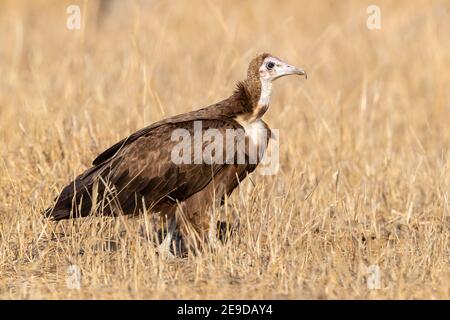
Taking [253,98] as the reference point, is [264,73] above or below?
above

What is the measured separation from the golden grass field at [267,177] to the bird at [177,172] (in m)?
0.22

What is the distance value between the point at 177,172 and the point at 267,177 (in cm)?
174

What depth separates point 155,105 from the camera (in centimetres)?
884

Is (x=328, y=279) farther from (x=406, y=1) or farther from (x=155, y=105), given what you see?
(x=406, y=1)

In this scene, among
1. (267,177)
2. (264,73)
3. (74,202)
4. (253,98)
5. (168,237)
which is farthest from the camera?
(267,177)

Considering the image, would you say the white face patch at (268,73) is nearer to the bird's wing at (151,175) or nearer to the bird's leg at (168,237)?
the bird's wing at (151,175)

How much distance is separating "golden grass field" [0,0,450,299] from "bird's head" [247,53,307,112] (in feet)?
2.49

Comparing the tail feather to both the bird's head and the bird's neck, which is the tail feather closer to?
the bird's neck

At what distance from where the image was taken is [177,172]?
674 centimetres

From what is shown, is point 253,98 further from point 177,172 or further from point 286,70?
point 177,172

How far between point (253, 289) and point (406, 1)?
36.1 feet

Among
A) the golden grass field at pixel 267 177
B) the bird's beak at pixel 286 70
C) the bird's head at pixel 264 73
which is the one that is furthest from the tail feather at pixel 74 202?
the bird's beak at pixel 286 70

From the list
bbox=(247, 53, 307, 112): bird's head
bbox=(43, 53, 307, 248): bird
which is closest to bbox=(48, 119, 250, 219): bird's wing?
bbox=(43, 53, 307, 248): bird

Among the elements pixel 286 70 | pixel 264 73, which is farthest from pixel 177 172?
pixel 286 70
